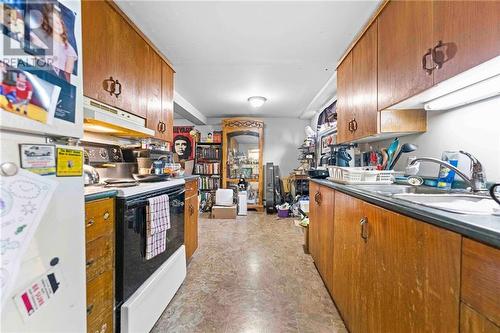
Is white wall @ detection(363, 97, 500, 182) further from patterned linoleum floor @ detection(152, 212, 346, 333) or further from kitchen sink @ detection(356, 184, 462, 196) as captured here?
patterned linoleum floor @ detection(152, 212, 346, 333)

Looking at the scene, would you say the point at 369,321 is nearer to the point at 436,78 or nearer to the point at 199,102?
the point at 436,78

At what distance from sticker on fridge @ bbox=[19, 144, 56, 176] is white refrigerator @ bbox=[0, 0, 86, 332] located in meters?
0.01

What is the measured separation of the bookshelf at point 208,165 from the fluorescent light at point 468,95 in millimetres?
3963

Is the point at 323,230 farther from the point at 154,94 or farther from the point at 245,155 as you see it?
the point at 245,155

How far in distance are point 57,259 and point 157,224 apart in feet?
2.45

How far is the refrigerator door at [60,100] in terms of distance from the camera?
0.48m

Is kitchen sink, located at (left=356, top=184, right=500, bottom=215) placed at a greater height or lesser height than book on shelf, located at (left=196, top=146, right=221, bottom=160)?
lesser

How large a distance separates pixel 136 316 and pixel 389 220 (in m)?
1.36

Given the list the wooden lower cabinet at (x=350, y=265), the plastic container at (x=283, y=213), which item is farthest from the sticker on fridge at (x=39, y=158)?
the plastic container at (x=283, y=213)

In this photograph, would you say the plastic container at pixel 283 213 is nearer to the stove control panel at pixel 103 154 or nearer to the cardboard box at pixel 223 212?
the cardboard box at pixel 223 212

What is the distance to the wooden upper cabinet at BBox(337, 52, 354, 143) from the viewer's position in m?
1.90

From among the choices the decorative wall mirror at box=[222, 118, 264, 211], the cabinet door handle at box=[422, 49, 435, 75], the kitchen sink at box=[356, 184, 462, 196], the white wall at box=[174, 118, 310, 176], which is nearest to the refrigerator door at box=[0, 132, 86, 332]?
the kitchen sink at box=[356, 184, 462, 196]

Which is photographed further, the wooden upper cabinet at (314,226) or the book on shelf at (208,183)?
the book on shelf at (208,183)

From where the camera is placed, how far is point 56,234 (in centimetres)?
60
